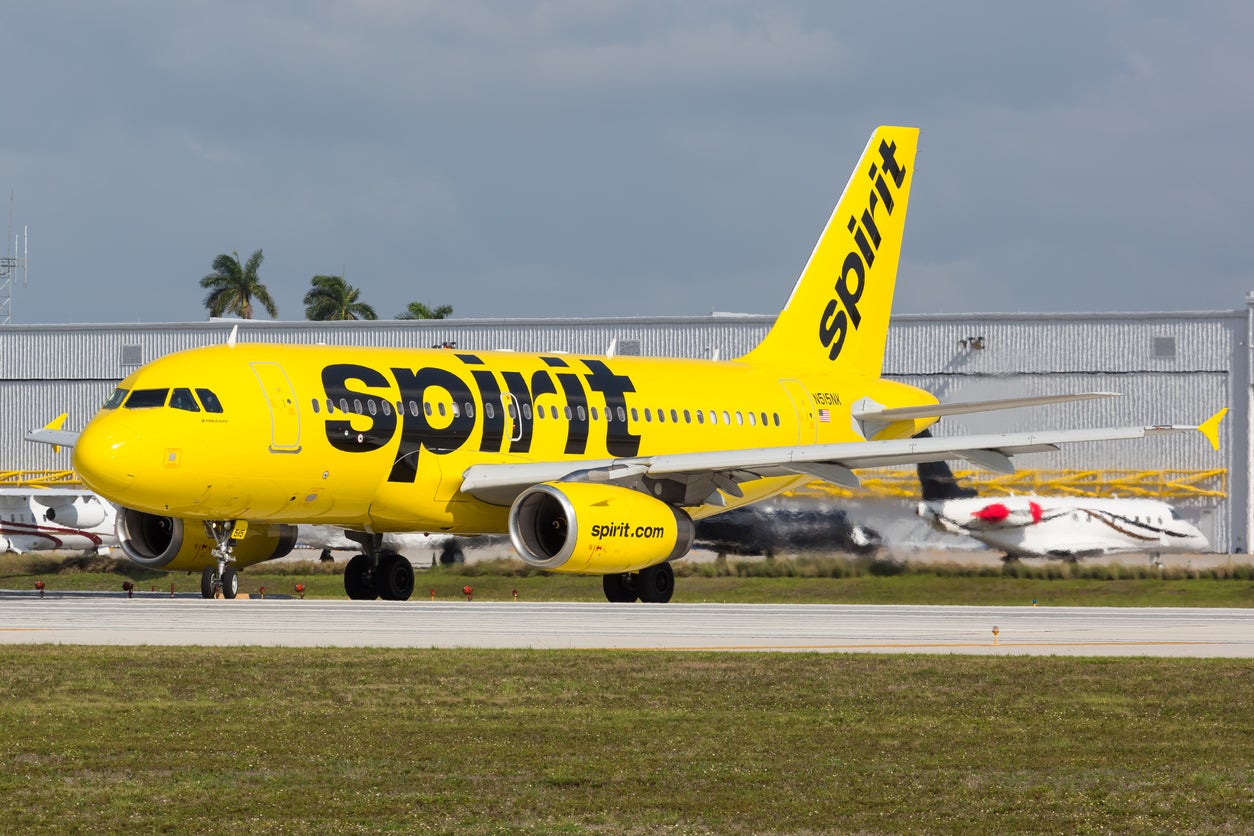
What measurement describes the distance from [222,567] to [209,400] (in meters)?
2.88

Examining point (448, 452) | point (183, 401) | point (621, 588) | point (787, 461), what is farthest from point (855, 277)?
point (183, 401)

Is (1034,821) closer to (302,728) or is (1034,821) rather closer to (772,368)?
(302,728)

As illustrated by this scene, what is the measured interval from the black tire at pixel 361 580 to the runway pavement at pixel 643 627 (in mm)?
4491

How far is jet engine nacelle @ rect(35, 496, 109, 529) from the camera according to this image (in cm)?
5269

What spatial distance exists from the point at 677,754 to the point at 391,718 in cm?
253

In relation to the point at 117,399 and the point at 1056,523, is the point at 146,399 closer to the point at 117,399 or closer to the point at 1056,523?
the point at 117,399

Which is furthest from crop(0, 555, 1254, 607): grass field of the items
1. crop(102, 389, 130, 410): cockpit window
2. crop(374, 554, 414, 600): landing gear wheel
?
crop(102, 389, 130, 410): cockpit window

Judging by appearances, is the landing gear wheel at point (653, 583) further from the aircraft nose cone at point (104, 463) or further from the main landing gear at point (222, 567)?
the aircraft nose cone at point (104, 463)

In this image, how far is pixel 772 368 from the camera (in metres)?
36.4

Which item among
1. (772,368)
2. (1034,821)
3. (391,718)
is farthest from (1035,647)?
(772,368)

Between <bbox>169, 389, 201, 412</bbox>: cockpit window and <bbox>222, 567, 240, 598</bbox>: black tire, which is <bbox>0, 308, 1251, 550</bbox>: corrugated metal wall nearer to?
<bbox>222, 567, 240, 598</bbox>: black tire

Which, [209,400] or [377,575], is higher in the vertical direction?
[209,400]

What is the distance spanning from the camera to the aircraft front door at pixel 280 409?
89.1 feet

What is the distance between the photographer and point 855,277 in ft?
124
